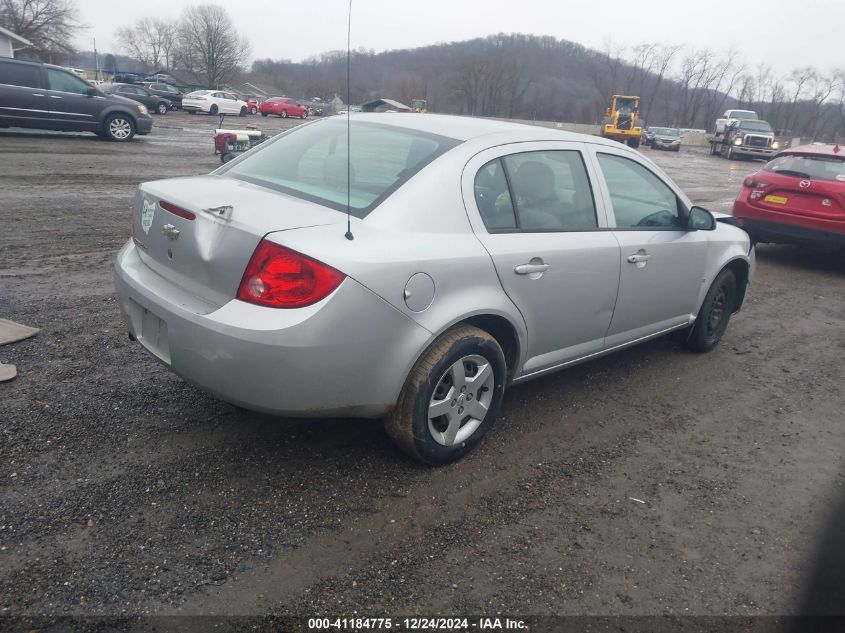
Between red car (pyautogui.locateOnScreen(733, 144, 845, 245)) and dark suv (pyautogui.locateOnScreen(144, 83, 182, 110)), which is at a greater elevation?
dark suv (pyautogui.locateOnScreen(144, 83, 182, 110))

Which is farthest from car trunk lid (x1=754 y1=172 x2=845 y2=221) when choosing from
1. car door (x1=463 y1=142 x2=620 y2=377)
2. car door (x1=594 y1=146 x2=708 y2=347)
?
car door (x1=463 y1=142 x2=620 y2=377)

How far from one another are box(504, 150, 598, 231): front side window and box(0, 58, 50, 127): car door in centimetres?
1583

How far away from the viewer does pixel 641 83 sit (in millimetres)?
103562

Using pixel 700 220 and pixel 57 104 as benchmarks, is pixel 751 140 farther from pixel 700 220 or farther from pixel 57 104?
pixel 700 220

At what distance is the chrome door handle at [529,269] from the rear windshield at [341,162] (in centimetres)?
69

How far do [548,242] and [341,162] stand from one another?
117 cm

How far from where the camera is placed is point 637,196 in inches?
167

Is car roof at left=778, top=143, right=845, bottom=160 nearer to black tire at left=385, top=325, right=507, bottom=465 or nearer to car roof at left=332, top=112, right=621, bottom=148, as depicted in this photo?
car roof at left=332, top=112, right=621, bottom=148

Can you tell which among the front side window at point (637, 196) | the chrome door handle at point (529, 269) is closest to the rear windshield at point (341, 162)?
the chrome door handle at point (529, 269)

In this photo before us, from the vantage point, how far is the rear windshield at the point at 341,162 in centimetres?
313

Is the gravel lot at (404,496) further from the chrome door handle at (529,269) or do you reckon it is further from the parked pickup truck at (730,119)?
the parked pickup truck at (730,119)

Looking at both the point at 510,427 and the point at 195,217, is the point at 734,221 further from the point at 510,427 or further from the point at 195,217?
the point at 195,217

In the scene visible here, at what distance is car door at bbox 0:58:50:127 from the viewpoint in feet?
49.5

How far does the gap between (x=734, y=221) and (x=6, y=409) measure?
527 centimetres
